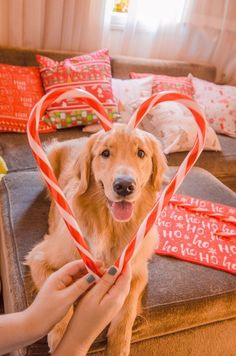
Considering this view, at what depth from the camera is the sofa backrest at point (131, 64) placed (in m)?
2.56

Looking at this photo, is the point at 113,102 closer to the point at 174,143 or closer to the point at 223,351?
the point at 174,143

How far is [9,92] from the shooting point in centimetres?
225

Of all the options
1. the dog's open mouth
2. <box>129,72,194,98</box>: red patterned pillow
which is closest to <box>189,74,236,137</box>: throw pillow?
<box>129,72,194,98</box>: red patterned pillow

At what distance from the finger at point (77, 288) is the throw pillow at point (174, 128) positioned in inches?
63.5

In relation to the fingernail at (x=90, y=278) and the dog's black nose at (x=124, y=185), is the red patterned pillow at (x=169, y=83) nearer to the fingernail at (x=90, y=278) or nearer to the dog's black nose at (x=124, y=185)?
the dog's black nose at (x=124, y=185)

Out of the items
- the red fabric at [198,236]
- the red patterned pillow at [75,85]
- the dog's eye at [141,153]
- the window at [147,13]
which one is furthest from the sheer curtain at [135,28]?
the dog's eye at [141,153]

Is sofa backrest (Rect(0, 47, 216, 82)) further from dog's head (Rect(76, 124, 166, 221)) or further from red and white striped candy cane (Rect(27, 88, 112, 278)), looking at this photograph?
red and white striped candy cane (Rect(27, 88, 112, 278))

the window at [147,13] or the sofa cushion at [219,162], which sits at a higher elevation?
the window at [147,13]

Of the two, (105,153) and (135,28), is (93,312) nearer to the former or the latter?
(105,153)

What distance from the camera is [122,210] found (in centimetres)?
110

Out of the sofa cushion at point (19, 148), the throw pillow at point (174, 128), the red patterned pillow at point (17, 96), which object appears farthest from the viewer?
the throw pillow at point (174, 128)

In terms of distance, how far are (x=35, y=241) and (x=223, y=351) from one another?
90 centimetres

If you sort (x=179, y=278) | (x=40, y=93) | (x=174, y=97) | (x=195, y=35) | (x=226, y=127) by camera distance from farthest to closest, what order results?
(x=195, y=35) < (x=226, y=127) < (x=40, y=93) < (x=179, y=278) < (x=174, y=97)

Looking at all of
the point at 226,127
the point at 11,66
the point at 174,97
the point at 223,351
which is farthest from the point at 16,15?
the point at 223,351
